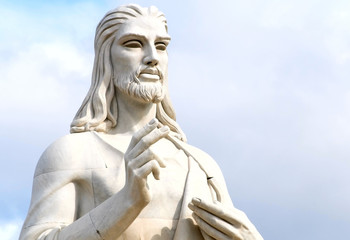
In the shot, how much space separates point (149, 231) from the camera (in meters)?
13.4

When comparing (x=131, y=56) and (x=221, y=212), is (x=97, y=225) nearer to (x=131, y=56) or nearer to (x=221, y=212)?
(x=221, y=212)

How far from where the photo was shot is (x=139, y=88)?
A: 14266mm

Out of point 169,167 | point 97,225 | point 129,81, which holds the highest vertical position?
point 129,81

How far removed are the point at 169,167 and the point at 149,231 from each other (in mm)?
894

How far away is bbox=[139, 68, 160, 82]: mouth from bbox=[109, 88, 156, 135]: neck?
0.33 meters

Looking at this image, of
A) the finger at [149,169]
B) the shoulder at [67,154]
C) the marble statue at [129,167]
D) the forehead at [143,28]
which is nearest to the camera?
the finger at [149,169]

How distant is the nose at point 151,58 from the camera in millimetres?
14281

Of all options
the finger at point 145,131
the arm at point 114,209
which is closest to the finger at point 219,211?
the arm at point 114,209

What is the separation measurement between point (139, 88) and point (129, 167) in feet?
5.36

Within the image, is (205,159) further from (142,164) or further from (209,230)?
(142,164)

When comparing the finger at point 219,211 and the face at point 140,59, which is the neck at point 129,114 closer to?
the face at point 140,59

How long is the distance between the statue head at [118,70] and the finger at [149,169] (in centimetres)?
164

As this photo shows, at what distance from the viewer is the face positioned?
563 inches

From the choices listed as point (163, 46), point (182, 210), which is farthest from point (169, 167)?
point (163, 46)
